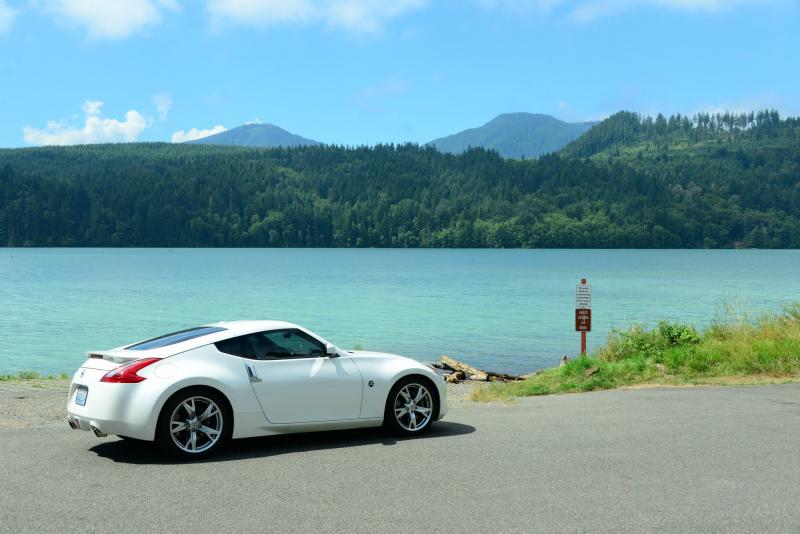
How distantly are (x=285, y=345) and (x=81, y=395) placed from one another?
2114mm

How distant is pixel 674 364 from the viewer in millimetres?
15312

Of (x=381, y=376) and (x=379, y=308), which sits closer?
(x=381, y=376)

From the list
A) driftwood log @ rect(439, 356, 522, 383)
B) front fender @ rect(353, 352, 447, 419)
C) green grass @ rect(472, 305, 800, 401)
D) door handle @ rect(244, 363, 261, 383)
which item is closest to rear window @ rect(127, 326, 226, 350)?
door handle @ rect(244, 363, 261, 383)

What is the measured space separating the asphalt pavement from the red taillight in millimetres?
808

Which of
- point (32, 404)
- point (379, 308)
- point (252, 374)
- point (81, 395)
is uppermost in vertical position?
point (252, 374)

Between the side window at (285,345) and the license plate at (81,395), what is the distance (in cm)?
172

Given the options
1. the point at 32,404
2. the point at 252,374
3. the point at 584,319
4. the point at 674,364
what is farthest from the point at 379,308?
the point at 252,374

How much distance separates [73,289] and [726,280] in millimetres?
59464

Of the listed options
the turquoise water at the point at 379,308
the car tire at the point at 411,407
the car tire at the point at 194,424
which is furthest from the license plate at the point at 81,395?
the turquoise water at the point at 379,308

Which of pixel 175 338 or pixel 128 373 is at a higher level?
pixel 175 338

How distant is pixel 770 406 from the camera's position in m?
11.8

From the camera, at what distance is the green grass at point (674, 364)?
14.6m

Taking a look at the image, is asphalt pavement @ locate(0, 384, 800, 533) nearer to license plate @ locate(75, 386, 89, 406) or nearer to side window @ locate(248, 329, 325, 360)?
license plate @ locate(75, 386, 89, 406)

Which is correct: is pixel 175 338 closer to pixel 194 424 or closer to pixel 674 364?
pixel 194 424
